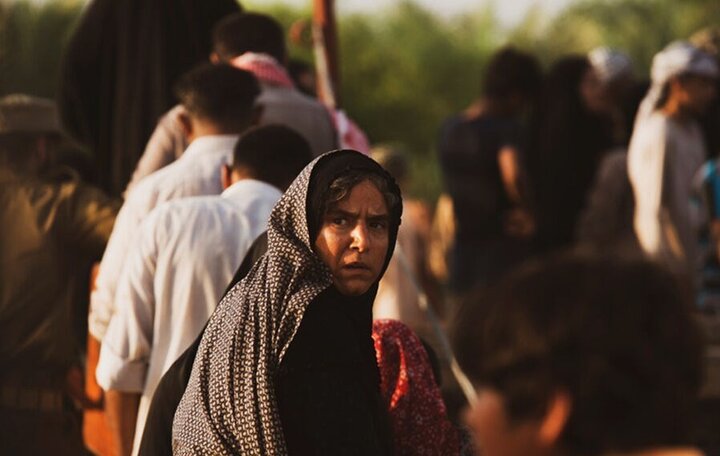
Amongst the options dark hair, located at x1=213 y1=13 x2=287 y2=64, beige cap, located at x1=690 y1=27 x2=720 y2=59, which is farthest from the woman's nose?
beige cap, located at x1=690 y1=27 x2=720 y2=59

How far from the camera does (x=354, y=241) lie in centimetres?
507

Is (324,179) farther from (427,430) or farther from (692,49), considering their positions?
(692,49)

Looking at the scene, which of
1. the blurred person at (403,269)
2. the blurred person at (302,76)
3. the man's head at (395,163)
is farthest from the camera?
the man's head at (395,163)

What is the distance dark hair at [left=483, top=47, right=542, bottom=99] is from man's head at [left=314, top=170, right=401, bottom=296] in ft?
→ 23.8

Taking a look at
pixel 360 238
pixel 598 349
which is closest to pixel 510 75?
pixel 360 238

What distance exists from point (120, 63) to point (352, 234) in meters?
3.86

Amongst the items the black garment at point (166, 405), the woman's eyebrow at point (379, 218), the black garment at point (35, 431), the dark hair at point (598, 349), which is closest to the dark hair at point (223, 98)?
the black garment at point (35, 431)

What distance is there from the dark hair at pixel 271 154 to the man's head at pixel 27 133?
1.74 meters

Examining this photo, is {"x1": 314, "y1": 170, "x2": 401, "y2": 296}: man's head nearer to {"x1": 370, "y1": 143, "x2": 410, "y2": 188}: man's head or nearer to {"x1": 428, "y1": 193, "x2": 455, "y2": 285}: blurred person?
{"x1": 370, "y1": 143, "x2": 410, "y2": 188}: man's head

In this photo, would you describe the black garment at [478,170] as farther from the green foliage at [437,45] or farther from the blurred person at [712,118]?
the green foliage at [437,45]

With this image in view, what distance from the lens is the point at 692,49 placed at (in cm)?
1123

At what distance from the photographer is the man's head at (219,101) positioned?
6938 millimetres

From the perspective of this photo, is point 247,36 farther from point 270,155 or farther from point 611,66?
point 611,66

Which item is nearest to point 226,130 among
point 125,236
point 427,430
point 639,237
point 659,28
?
point 125,236
